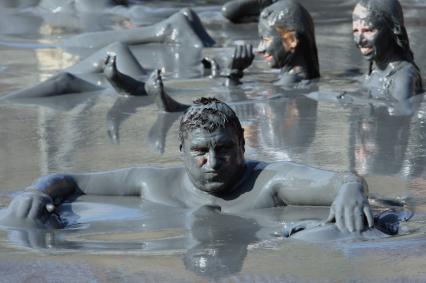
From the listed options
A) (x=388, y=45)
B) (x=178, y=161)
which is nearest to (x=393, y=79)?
(x=388, y=45)

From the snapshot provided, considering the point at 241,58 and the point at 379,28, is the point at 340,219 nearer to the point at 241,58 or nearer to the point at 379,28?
the point at 379,28

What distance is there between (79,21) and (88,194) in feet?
27.3

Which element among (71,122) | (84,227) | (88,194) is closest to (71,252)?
(84,227)

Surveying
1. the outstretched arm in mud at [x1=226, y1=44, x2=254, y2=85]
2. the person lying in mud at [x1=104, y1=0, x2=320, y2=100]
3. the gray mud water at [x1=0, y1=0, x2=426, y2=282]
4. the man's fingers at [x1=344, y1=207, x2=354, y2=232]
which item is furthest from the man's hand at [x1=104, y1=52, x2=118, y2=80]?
the man's fingers at [x1=344, y1=207, x2=354, y2=232]

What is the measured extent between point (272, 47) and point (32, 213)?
444 cm

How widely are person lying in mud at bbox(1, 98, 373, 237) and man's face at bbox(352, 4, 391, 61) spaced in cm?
305

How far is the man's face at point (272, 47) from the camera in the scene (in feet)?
31.4

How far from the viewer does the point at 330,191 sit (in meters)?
5.53

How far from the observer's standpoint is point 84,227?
562 centimetres

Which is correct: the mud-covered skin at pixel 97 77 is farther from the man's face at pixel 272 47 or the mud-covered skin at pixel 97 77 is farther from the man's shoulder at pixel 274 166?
the man's shoulder at pixel 274 166

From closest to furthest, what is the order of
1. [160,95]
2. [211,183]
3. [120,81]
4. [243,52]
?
[211,183], [160,95], [120,81], [243,52]

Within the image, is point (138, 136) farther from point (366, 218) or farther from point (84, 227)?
point (366, 218)

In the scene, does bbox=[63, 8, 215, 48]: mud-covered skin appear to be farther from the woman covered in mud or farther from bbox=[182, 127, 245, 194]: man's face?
bbox=[182, 127, 245, 194]: man's face

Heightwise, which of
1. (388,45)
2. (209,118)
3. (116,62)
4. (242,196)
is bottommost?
(116,62)
